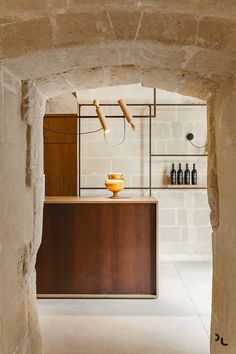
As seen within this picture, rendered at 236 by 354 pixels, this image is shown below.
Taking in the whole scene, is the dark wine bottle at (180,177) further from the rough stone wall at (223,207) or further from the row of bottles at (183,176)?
the rough stone wall at (223,207)

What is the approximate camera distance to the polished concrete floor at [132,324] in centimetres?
262

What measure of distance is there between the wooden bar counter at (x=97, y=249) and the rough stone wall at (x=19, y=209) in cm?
158

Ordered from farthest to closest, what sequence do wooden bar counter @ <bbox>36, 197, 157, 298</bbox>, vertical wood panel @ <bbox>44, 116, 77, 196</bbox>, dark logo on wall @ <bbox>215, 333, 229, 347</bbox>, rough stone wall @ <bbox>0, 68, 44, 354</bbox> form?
vertical wood panel @ <bbox>44, 116, 77, 196</bbox>, wooden bar counter @ <bbox>36, 197, 157, 298</bbox>, dark logo on wall @ <bbox>215, 333, 229, 347</bbox>, rough stone wall @ <bbox>0, 68, 44, 354</bbox>

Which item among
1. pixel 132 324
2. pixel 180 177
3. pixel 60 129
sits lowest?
pixel 132 324

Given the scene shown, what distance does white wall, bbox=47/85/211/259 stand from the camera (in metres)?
5.35

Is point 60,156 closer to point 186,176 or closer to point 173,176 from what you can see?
point 173,176

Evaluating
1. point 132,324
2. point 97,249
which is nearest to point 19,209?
point 132,324

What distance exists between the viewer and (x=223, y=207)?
179cm

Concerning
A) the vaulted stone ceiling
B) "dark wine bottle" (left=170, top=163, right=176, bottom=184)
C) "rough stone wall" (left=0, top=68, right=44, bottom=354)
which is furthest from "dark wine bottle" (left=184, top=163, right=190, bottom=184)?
the vaulted stone ceiling

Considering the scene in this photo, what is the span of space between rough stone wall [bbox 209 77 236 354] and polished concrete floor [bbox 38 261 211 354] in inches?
31.7

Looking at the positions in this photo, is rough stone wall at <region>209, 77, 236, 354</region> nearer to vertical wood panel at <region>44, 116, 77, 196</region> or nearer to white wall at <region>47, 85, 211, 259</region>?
white wall at <region>47, 85, 211, 259</region>

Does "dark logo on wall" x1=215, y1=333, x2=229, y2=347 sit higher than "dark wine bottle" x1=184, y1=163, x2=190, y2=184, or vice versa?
"dark wine bottle" x1=184, y1=163, x2=190, y2=184

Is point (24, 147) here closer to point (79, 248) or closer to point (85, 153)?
point (79, 248)

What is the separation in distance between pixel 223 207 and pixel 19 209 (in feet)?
3.33
